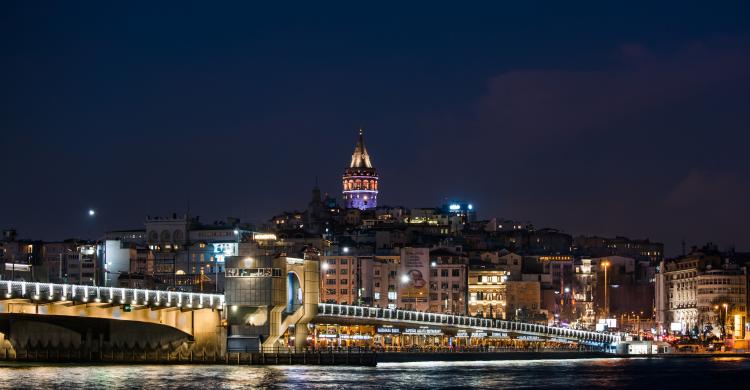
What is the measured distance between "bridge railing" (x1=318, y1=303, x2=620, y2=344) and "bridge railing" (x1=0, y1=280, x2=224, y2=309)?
51.5 feet

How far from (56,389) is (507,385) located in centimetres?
3435

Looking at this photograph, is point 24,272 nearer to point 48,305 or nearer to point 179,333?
point 179,333

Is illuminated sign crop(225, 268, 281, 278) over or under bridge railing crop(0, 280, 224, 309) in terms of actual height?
over

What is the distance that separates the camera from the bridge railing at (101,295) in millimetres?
106062

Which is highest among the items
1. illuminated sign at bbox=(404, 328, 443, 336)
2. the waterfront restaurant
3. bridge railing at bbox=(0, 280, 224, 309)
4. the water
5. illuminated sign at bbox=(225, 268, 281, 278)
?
illuminated sign at bbox=(225, 268, 281, 278)

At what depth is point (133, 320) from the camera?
120 m

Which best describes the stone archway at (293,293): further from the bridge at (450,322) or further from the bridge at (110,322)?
the bridge at (110,322)

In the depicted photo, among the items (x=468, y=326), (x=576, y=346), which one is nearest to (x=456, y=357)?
(x=468, y=326)

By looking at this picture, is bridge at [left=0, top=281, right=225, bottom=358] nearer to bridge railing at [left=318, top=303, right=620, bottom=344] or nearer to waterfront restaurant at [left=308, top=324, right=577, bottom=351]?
bridge railing at [left=318, top=303, right=620, bottom=344]

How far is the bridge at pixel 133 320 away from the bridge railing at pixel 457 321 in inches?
14.7

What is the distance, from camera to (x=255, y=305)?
127 metres

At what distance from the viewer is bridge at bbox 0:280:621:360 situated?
113 metres

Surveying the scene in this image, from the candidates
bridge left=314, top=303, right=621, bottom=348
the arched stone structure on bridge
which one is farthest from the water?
bridge left=314, top=303, right=621, bottom=348

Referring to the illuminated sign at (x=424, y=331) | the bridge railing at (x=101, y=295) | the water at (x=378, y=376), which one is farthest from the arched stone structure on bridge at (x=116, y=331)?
the illuminated sign at (x=424, y=331)
